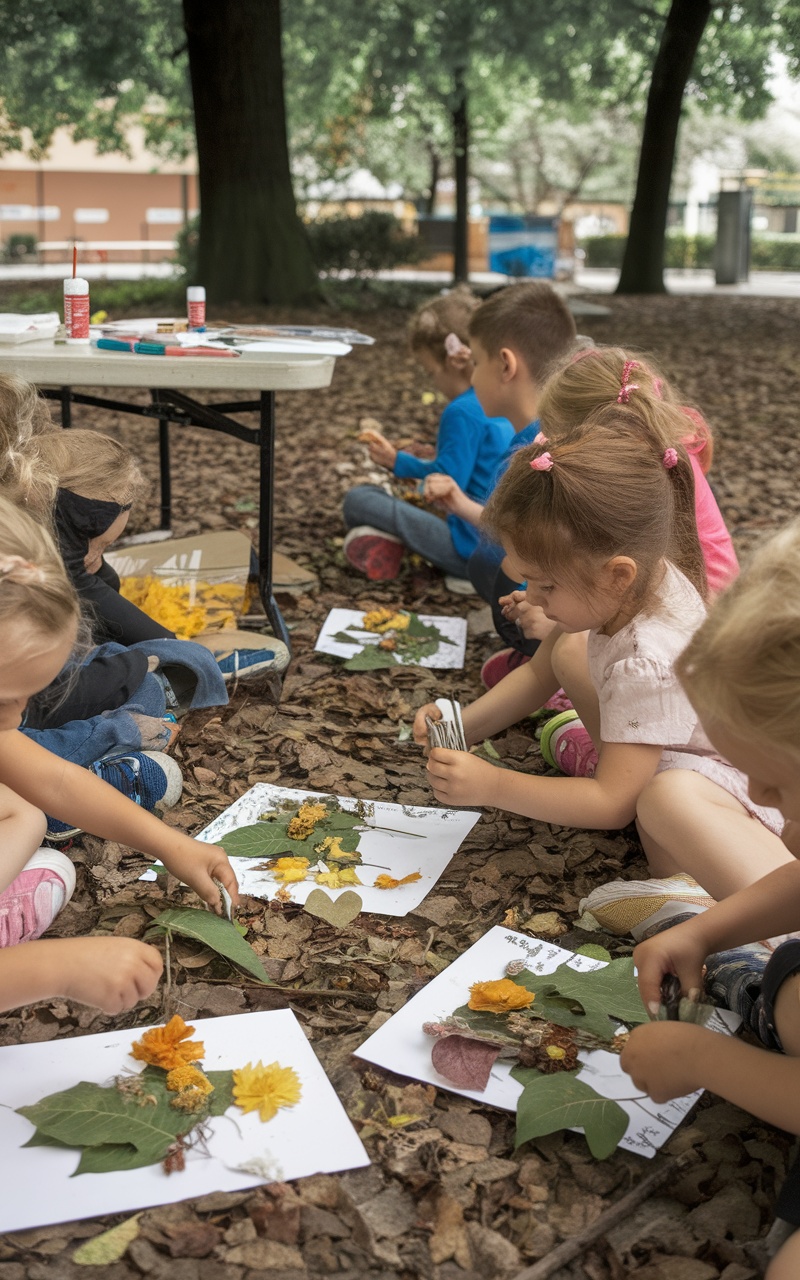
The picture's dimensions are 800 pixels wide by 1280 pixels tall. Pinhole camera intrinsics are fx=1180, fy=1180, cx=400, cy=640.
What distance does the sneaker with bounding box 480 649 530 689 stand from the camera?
9.94 feet

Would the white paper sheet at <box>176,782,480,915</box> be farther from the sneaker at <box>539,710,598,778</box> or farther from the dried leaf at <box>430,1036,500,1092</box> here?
the dried leaf at <box>430,1036,500,1092</box>

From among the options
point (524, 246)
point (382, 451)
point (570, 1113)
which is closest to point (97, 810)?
point (570, 1113)

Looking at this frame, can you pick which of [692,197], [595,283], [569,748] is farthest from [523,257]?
[692,197]

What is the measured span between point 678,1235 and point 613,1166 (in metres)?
0.12

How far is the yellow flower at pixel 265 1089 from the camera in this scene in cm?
156

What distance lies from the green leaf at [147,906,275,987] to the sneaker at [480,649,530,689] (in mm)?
1248

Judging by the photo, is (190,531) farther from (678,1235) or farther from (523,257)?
(523,257)

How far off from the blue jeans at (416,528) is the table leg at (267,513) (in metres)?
0.73

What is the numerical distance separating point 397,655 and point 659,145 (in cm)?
1228

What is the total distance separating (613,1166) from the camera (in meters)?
1.53

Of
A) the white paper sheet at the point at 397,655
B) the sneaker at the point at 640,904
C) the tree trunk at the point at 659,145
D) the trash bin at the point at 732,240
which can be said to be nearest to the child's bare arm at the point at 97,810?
the sneaker at the point at 640,904

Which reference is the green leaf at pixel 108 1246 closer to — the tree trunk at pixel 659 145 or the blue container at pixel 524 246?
the tree trunk at pixel 659 145

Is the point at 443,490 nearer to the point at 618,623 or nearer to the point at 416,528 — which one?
the point at 416,528

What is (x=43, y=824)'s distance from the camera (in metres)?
1.98
